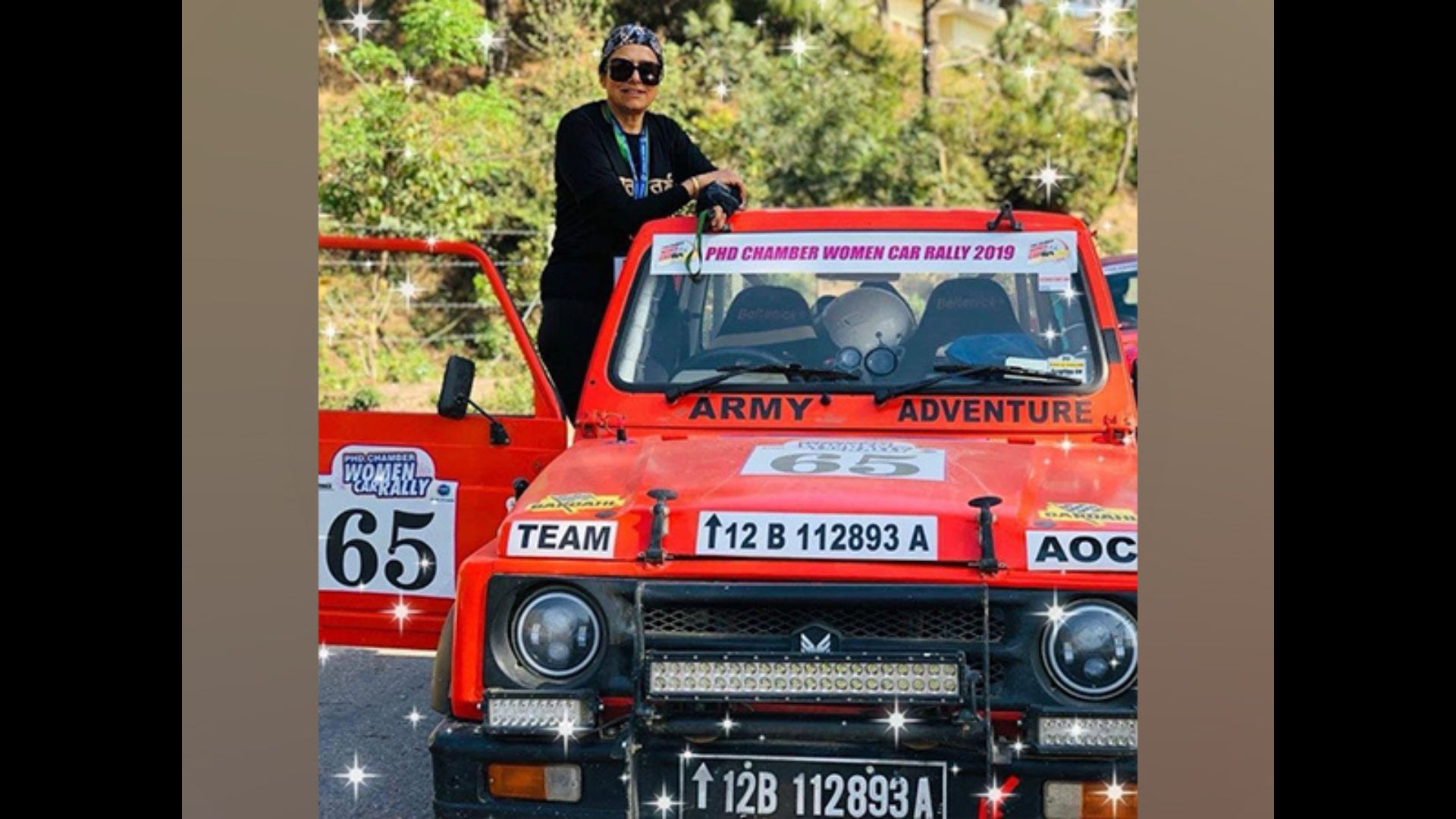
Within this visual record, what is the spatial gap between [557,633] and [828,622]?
628 millimetres

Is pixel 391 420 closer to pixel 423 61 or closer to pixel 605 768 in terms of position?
pixel 605 768

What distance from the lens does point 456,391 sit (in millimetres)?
5031

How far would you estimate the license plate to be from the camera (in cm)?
370

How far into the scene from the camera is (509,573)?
154 inches

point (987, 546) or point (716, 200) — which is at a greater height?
point (716, 200)

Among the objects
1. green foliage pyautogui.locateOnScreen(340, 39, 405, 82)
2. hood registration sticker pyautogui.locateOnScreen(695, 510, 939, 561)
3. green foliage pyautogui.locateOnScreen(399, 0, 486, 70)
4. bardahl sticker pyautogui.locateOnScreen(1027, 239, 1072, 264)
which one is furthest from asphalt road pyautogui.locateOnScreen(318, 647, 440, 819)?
green foliage pyautogui.locateOnScreen(399, 0, 486, 70)

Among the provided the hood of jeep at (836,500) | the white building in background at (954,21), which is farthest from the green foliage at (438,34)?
the hood of jeep at (836,500)

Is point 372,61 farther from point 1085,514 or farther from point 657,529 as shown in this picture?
point 1085,514

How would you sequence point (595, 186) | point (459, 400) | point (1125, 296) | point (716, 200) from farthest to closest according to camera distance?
1. point (1125, 296)
2. point (595, 186)
3. point (716, 200)
4. point (459, 400)

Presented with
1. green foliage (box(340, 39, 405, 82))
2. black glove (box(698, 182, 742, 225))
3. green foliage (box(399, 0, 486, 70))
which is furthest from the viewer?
green foliage (box(399, 0, 486, 70))

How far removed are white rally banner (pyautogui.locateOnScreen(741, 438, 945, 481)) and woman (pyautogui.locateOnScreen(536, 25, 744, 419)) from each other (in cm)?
162

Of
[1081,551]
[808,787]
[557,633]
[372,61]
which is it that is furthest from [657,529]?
[372,61]

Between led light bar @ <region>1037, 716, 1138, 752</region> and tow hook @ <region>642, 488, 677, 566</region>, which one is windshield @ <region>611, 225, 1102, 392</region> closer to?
tow hook @ <region>642, 488, 677, 566</region>

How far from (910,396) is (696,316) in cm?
76
